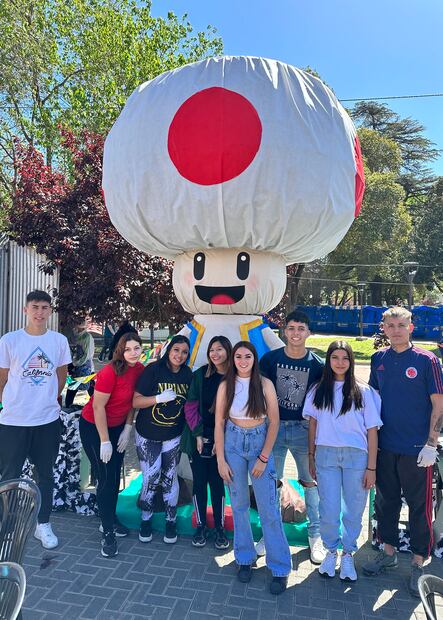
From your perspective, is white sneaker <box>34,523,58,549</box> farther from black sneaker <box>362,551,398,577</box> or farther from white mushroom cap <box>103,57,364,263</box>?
white mushroom cap <box>103,57,364,263</box>

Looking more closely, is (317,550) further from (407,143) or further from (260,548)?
(407,143)

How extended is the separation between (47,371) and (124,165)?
165 centimetres

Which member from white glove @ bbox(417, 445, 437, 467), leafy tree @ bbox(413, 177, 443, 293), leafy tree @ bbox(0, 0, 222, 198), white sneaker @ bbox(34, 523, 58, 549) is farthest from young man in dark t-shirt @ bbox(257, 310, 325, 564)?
leafy tree @ bbox(413, 177, 443, 293)

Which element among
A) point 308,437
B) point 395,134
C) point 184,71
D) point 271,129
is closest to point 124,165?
point 184,71

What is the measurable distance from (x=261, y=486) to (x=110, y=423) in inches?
46.3

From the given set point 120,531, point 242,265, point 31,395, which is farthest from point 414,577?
point 31,395

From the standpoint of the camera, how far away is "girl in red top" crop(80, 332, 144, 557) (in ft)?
10.8

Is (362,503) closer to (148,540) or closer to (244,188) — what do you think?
(148,540)

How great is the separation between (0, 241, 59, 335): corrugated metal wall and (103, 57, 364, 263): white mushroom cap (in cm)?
357

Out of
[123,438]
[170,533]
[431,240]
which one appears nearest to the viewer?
[123,438]

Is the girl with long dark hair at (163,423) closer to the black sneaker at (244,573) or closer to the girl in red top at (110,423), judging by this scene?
the girl in red top at (110,423)

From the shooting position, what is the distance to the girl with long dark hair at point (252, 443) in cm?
296

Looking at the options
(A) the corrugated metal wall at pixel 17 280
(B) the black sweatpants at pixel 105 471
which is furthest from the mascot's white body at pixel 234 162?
(A) the corrugated metal wall at pixel 17 280

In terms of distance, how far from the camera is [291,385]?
3332 mm
